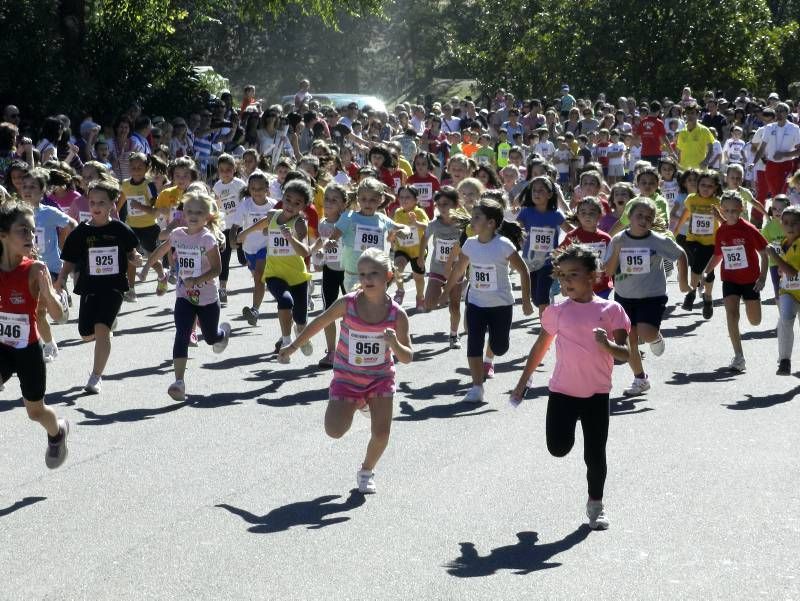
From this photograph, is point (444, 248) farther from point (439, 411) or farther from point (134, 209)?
point (134, 209)

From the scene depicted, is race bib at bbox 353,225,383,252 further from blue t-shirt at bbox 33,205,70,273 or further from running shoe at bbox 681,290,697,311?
running shoe at bbox 681,290,697,311

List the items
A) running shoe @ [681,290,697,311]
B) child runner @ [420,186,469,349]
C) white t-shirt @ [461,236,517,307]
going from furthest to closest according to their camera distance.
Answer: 1. running shoe @ [681,290,697,311]
2. child runner @ [420,186,469,349]
3. white t-shirt @ [461,236,517,307]

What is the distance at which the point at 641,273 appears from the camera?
35.7ft

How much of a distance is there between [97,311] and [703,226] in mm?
6635

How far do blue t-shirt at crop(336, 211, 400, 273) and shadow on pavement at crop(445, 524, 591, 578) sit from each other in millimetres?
5199

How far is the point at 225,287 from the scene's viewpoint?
51.6 feet

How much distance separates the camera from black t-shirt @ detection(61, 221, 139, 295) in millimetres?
10578

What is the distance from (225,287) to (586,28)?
94.3ft

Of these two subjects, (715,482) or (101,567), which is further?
(715,482)

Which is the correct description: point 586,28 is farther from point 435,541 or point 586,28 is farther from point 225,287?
point 435,541

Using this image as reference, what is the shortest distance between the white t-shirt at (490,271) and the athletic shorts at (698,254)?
4.46 metres

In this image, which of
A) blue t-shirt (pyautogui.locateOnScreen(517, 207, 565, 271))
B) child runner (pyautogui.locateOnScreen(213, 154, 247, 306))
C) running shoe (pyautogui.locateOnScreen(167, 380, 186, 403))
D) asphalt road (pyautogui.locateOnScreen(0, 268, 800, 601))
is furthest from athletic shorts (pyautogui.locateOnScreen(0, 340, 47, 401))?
child runner (pyautogui.locateOnScreen(213, 154, 247, 306))

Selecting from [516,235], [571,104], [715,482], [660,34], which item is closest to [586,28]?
[660,34]

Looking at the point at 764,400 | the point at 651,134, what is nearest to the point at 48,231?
the point at 764,400
